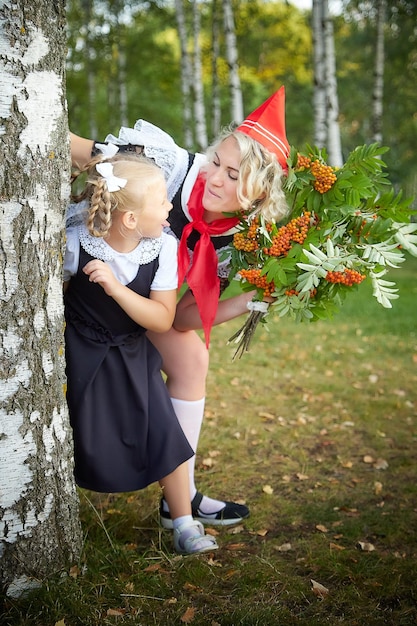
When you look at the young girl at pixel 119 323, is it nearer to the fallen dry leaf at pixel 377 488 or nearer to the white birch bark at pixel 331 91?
the fallen dry leaf at pixel 377 488

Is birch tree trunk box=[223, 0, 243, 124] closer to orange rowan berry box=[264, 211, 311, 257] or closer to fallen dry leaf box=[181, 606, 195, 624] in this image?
orange rowan berry box=[264, 211, 311, 257]

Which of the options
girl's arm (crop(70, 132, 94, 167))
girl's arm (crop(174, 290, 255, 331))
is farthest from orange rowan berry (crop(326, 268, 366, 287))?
girl's arm (crop(70, 132, 94, 167))

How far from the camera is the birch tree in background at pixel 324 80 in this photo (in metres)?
10.6

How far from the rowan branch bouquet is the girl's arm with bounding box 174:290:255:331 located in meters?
0.19

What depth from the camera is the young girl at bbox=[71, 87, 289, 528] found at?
2.72 m

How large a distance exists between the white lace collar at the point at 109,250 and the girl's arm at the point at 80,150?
355 mm

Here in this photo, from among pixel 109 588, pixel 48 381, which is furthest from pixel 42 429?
pixel 109 588

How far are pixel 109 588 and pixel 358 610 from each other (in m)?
0.95

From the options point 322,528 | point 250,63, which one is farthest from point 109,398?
point 250,63

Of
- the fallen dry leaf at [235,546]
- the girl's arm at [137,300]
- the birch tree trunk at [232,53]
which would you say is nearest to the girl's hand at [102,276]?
the girl's arm at [137,300]

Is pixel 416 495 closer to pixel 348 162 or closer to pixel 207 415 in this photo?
pixel 207 415

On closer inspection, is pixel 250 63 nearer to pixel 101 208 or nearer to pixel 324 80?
pixel 324 80

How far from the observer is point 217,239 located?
3041 mm

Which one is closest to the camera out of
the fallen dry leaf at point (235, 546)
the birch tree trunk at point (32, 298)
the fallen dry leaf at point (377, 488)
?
the birch tree trunk at point (32, 298)
